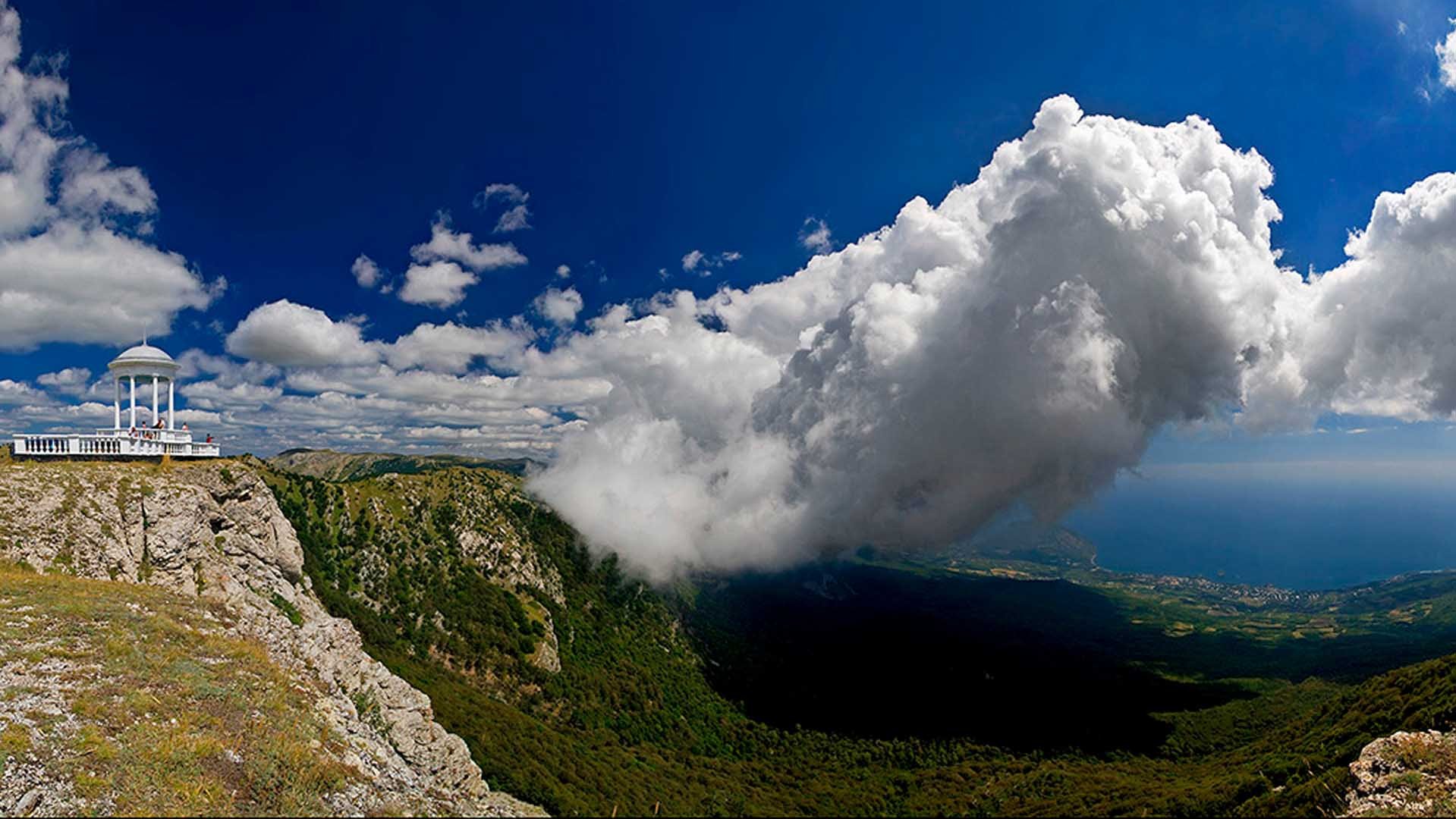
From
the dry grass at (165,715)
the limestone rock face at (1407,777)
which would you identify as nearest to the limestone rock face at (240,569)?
the dry grass at (165,715)

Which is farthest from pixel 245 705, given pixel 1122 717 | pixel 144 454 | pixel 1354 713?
pixel 1122 717

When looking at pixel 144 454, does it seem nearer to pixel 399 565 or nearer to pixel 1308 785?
pixel 399 565

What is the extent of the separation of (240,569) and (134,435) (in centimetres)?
1852

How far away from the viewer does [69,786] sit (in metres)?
18.8

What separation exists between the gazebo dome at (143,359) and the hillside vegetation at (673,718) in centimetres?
5599

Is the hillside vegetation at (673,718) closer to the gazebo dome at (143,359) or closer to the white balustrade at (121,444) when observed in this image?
the white balustrade at (121,444)

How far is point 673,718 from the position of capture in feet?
533

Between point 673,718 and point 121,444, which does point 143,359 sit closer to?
point 121,444

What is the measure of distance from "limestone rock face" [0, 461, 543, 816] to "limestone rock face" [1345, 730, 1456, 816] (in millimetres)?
40976

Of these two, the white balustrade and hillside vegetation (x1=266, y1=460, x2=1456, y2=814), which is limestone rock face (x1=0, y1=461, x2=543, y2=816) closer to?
the white balustrade

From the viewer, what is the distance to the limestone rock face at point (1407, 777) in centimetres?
2514

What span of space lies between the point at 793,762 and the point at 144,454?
147m

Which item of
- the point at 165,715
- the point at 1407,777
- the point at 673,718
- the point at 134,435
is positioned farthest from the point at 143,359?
the point at 673,718

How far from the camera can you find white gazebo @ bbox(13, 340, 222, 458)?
58.0 metres
